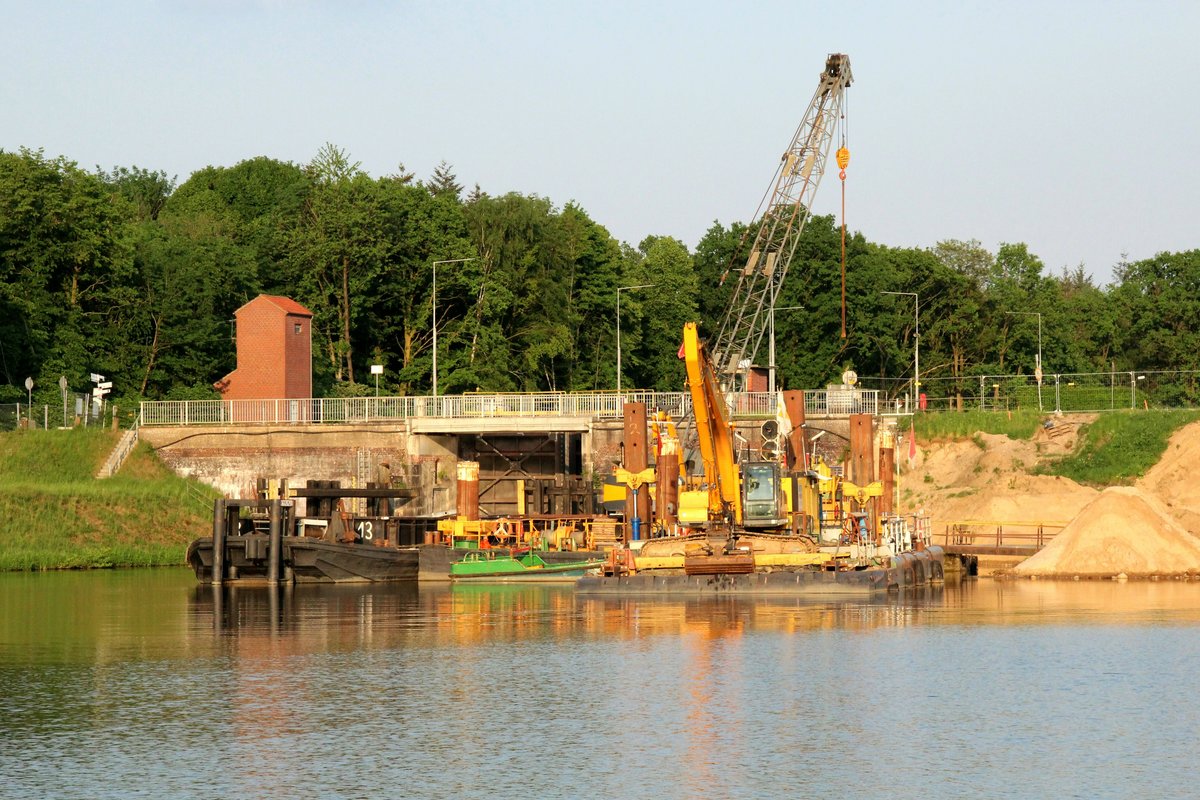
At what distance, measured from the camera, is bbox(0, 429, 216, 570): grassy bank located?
261 feet

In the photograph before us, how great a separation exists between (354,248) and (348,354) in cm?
695

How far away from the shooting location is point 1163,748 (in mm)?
32812

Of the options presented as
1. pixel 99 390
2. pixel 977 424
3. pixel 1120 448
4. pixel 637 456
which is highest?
pixel 99 390

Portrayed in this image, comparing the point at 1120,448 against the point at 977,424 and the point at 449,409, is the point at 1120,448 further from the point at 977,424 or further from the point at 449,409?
the point at 449,409

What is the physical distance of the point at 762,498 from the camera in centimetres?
6375

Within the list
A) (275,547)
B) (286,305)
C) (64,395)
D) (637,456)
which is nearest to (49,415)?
(64,395)

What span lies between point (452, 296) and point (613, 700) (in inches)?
2960

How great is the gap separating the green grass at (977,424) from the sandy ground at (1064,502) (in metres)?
0.59

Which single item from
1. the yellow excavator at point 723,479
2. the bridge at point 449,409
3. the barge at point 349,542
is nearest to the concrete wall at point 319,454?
the bridge at point 449,409

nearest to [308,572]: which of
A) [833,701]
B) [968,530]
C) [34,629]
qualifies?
[34,629]

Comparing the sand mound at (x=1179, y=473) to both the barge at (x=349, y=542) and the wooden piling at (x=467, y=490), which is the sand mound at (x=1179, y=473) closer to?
the barge at (x=349, y=542)

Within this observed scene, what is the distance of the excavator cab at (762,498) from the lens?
209ft

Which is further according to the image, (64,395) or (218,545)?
(64,395)

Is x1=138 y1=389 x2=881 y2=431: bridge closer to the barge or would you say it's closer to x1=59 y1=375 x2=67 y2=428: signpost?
x1=59 y1=375 x2=67 y2=428: signpost
